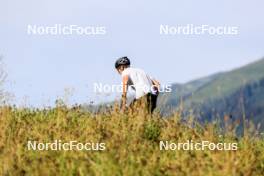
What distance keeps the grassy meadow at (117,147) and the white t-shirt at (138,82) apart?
1693 mm

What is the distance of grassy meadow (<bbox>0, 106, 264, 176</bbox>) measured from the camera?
25.5 feet

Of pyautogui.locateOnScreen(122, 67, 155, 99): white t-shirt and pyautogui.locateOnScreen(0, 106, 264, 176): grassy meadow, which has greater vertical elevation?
pyautogui.locateOnScreen(122, 67, 155, 99): white t-shirt

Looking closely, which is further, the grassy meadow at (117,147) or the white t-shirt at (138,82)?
the white t-shirt at (138,82)

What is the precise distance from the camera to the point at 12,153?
853 centimetres

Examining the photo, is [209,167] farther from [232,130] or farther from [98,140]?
[232,130]

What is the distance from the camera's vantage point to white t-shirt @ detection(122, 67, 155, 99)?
1351 centimetres

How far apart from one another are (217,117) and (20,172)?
4025 millimetres

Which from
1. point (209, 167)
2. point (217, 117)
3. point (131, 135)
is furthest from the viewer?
point (217, 117)

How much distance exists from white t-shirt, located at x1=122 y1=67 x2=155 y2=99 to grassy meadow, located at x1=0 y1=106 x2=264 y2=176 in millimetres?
1693

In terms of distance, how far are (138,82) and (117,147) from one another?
498 cm

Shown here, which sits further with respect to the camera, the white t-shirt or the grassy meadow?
the white t-shirt

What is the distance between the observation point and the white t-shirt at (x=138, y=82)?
44.3ft

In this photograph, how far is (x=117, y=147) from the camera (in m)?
8.70

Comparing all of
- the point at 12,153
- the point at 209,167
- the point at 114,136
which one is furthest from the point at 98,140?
the point at 209,167
